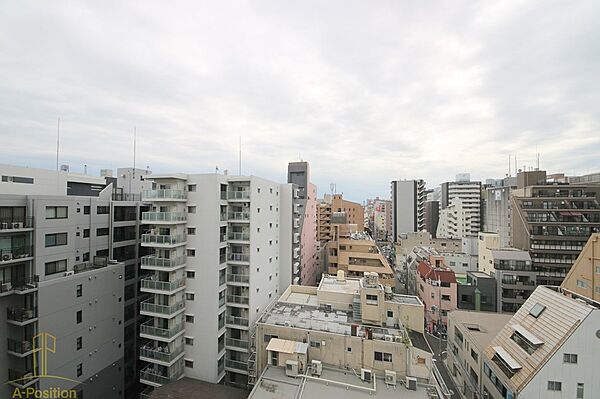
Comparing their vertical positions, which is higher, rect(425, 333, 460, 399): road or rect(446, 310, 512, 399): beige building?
rect(446, 310, 512, 399): beige building

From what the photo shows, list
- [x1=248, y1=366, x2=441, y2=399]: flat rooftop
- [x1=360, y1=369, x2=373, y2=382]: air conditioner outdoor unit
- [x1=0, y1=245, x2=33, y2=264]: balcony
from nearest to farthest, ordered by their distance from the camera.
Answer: [x1=0, y1=245, x2=33, y2=264]: balcony < [x1=248, y1=366, x2=441, y2=399]: flat rooftop < [x1=360, y1=369, x2=373, y2=382]: air conditioner outdoor unit

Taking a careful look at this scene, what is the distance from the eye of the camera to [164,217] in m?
19.6

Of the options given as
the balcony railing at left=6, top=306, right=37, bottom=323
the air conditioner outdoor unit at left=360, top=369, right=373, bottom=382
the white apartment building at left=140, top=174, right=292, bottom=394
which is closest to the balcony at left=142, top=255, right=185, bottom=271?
the white apartment building at left=140, top=174, right=292, bottom=394

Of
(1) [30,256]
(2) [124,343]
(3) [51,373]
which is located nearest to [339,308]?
(2) [124,343]

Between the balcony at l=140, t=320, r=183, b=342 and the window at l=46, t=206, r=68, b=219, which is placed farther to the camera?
the balcony at l=140, t=320, r=183, b=342

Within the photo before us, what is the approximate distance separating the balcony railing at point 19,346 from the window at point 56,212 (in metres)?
7.40

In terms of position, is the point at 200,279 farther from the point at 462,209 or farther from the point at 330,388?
the point at 462,209

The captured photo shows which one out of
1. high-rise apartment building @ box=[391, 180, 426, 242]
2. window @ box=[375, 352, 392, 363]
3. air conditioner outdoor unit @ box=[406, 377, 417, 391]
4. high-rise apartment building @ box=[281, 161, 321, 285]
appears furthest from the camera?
high-rise apartment building @ box=[391, 180, 426, 242]

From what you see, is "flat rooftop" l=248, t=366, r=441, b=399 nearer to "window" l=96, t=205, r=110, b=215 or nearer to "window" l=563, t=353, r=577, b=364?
"window" l=563, t=353, r=577, b=364

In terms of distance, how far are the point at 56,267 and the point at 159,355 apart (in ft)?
30.5

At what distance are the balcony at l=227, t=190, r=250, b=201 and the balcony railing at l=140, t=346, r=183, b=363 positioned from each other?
1229 centimetres

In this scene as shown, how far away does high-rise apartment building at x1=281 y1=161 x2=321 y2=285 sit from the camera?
116 feet

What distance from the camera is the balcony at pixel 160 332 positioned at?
18.9 metres

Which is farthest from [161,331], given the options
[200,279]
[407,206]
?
[407,206]
